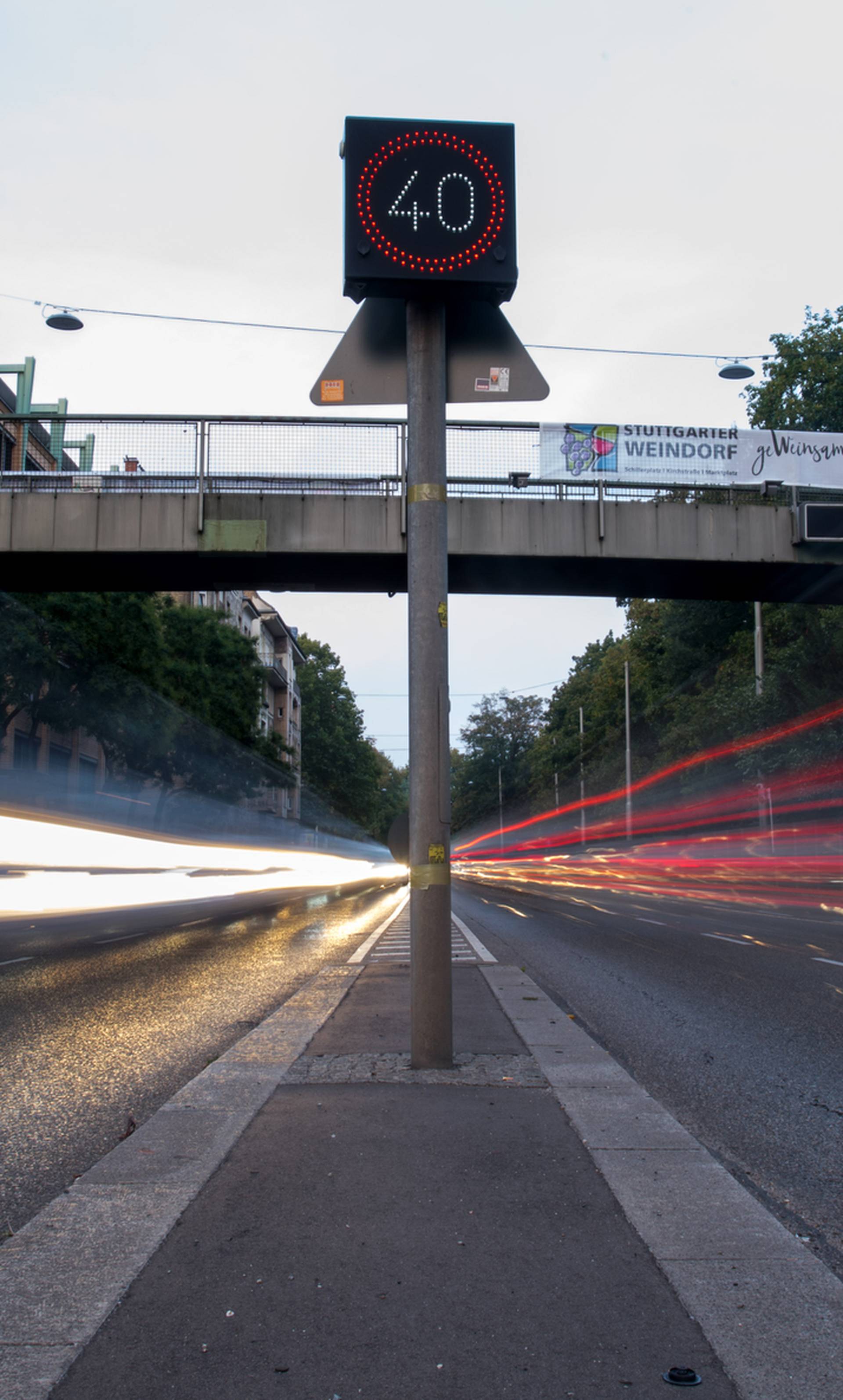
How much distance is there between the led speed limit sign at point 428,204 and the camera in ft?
19.9

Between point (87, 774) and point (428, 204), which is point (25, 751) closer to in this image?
point (87, 774)

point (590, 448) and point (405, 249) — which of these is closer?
point (405, 249)

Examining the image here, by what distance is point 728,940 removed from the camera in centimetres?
1620

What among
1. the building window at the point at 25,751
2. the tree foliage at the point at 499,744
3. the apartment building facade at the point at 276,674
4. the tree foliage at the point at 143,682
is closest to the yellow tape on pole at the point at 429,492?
the tree foliage at the point at 143,682

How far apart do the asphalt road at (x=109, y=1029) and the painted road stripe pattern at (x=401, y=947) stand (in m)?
0.36

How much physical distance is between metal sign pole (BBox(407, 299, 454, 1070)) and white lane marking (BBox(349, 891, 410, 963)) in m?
2.71

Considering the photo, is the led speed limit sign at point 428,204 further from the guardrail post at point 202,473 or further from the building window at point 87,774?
the building window at point 87,774

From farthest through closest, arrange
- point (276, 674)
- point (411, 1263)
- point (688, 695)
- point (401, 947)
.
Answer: point (276, 674) < point (688, 695) < point (401, 947) < point (411, 1263)

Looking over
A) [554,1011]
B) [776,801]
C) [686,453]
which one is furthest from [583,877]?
[554,1011]

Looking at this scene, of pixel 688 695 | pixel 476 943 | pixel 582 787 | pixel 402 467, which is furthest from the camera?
pixel 582 787

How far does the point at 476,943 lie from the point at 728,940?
11.5 ft

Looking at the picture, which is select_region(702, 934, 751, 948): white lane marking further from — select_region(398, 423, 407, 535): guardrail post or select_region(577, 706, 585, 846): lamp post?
select_region(577, 706, 585, 846): lamp post

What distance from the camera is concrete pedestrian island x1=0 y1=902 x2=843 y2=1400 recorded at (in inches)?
109

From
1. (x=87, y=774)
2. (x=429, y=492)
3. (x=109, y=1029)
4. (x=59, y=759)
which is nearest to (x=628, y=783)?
(x=87, y=774)
